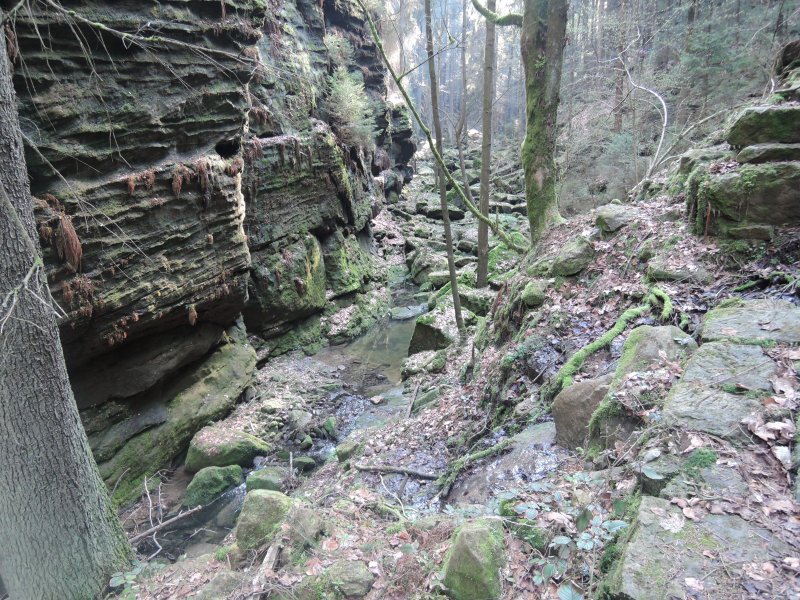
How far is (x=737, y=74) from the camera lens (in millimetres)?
14469

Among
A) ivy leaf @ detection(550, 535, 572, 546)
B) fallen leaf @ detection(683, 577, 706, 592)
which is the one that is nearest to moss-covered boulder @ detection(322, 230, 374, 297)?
ivy leaf @ detection(550, 535, 572, 546)

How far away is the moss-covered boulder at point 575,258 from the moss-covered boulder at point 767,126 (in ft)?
6.82

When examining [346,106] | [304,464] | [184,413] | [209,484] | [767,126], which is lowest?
[304,464]

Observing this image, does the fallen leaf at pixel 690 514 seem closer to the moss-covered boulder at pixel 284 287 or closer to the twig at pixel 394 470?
the twig at pixel 394 470

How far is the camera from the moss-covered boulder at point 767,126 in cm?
435

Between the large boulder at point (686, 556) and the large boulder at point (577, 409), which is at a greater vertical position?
the large boulder at point (686, 556)

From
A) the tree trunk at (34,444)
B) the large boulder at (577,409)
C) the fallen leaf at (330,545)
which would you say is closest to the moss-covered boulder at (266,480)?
the tree trunk at (34,444)

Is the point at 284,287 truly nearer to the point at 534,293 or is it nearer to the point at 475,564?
the point at 534,293

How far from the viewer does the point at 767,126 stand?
4551 millimetres

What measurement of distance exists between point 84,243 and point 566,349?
6.97 meters

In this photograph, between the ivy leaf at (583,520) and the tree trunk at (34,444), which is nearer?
the ivy leaf at (583,520)

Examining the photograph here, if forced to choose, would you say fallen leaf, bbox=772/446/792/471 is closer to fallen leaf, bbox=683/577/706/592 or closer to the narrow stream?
fallen leaf, bbox=683/577/706/592

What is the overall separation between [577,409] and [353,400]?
7696 millimetres

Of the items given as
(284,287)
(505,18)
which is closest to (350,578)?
(505,18)
